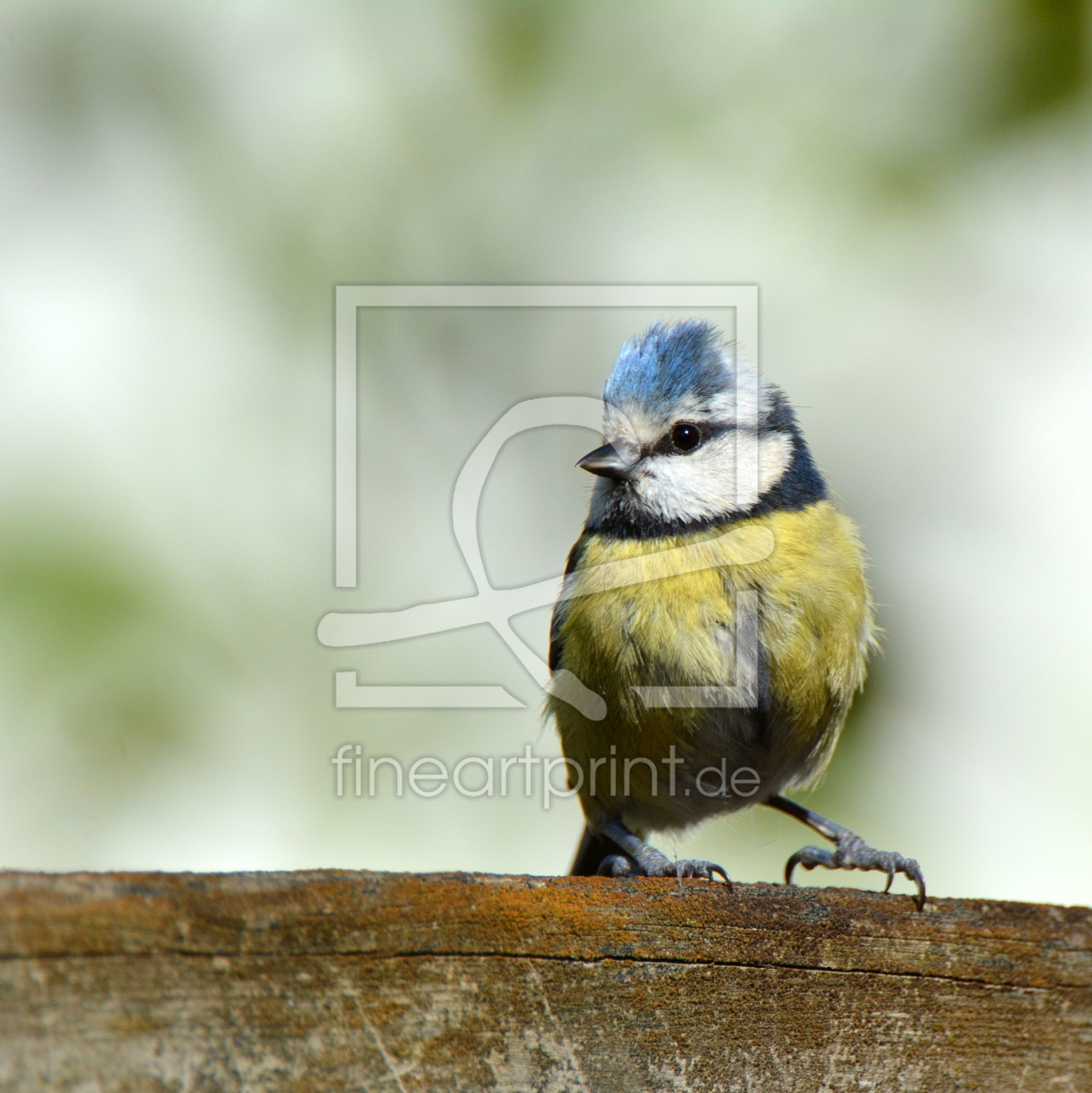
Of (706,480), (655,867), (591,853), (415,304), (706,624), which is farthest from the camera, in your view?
(415,304)

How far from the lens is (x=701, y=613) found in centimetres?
205

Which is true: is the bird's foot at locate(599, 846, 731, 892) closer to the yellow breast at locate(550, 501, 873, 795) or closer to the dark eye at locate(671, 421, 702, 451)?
the yellow breast at locate(550, 501, 873, 795)

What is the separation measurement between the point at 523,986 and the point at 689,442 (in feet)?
4.57

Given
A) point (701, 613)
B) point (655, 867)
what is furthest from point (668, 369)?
point (655, 867)

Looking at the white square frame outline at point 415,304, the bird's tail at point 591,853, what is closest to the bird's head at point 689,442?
the white square frame outline at point 415,304

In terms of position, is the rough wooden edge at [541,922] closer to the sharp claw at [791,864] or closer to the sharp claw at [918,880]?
the sharp claw at [918,880]

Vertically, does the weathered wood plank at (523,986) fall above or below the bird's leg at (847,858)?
above

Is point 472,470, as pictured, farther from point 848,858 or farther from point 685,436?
point 848,858

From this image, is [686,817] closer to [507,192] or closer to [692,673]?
[692,673]

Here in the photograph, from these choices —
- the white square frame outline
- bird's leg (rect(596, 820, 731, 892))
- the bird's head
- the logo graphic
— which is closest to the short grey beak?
the bird's head

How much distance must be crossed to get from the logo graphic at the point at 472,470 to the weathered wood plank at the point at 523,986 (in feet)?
3.33

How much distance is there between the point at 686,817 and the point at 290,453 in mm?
1387

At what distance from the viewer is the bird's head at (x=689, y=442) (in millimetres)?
2260

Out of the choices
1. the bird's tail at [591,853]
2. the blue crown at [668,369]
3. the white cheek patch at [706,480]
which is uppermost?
the blue crown at [668,369]
